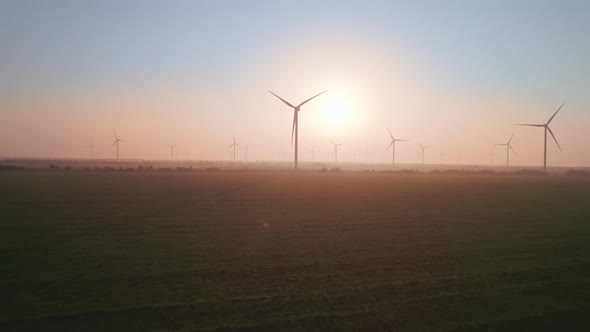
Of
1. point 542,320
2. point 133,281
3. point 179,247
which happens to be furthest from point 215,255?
point 542,320

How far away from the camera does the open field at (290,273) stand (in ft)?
25.6

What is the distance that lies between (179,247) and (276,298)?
20.7ft

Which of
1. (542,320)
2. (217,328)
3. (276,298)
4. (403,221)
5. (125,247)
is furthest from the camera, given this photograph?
(403,221)

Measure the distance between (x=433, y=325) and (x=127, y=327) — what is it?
580cm

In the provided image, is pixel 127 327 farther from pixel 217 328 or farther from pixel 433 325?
pixel 433 325

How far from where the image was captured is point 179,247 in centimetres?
1397

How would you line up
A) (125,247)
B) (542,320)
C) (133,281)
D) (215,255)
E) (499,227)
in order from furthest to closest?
1. (499,227)
2. (125,247)
3. (215,255)
4. (133,281)
5. (542,320)

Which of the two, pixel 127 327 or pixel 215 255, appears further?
pixel 215 255

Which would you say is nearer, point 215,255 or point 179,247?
point 215,255

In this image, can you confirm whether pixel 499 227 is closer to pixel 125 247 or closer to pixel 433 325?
pixel 433 325

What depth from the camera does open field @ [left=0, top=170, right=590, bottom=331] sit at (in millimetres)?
7789

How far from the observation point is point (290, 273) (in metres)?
10.9

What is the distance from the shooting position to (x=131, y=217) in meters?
20.9

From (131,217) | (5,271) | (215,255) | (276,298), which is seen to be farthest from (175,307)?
(131,217)
